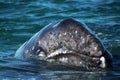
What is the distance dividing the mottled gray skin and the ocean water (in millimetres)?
171

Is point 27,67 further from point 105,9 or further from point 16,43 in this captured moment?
point 105,9

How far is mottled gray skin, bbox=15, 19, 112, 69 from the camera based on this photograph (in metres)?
8.20

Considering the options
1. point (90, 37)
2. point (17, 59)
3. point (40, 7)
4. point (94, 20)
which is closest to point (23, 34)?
point (94, 20)

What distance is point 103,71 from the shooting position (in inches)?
320

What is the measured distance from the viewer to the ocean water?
311 inches

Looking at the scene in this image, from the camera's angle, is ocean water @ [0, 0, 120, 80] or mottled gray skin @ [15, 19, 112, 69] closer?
ocean water @ [0, 0, 120, 80]

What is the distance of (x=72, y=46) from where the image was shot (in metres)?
8.28

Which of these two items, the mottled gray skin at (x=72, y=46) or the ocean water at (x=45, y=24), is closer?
the ocean water at (x=45, y=24)

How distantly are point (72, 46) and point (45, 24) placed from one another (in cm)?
663

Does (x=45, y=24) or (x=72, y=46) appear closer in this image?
(x=72, y=46)

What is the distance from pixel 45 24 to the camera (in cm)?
1486

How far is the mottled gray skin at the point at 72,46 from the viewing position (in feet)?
26.9

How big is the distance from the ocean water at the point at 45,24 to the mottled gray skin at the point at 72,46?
17cm

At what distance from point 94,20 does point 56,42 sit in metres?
6.93
